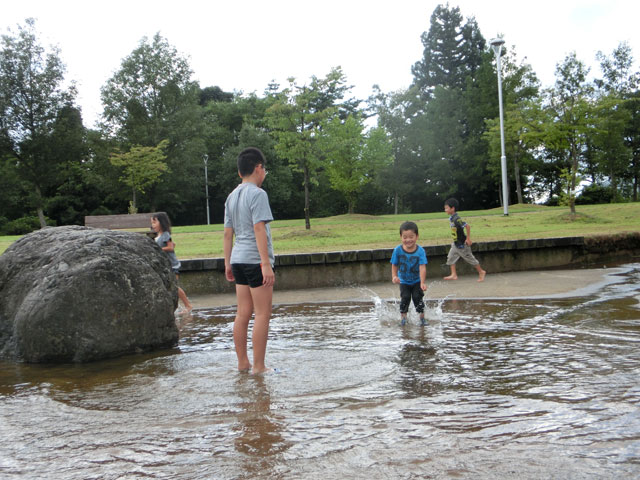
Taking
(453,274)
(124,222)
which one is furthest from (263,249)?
(124,222)

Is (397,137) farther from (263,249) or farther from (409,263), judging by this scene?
(263,249)

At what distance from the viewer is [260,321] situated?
4.81 m

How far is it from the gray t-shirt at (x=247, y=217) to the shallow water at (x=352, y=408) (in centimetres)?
98

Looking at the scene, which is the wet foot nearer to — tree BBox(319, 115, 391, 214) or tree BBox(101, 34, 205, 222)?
tree BBox(319, 115, 391, 214)

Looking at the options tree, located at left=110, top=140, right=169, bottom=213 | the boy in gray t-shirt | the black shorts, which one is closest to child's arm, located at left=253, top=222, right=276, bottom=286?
the boy in gray t-shirt

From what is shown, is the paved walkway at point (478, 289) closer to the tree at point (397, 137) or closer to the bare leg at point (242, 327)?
the bare leg at point (242, 327)

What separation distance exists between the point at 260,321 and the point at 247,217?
0.86m

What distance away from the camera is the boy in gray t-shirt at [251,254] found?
4656 millimetres

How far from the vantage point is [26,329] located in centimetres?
568

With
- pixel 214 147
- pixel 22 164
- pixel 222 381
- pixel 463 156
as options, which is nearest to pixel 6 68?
pixel 22 164

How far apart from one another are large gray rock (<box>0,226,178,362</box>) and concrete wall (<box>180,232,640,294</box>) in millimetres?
3864

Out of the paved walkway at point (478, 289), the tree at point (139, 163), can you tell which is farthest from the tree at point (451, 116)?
the paved walkway at point (478, 289)

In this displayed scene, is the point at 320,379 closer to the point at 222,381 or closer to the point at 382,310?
the point at 222,381

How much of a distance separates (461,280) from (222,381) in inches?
279
